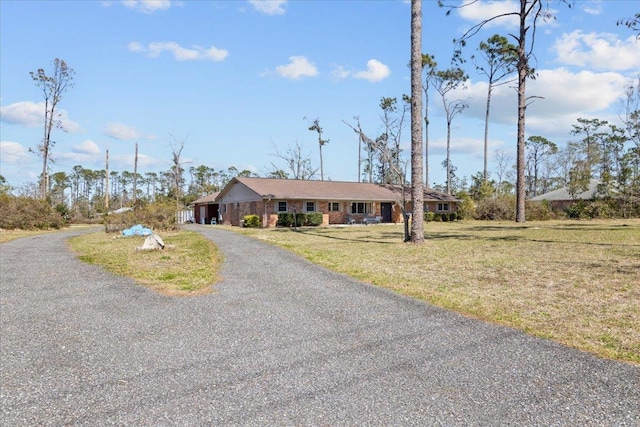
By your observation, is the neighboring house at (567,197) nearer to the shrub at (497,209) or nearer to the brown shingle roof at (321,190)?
the shrub at (497,209)

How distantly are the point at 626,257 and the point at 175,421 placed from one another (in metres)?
11.4

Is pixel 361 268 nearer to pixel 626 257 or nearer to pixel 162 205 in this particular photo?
pixel 626 257

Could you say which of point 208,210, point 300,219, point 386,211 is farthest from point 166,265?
point 208,210

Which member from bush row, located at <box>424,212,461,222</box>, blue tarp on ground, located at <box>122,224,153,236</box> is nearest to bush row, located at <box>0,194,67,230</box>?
blue tarp on ground, located at <box>122,224,153,236</box>

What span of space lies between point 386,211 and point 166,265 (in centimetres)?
2779

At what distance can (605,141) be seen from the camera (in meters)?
55.8

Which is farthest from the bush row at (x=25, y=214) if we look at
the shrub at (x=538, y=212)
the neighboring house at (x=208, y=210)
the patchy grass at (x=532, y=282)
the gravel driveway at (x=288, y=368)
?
the shrub at (x=538, y=212)

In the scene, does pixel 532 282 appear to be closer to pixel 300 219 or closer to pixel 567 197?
pixel 300 219

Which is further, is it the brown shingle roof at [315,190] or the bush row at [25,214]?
the brown shingle roof at [315,190]

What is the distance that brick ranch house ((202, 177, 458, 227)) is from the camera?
2933 cm

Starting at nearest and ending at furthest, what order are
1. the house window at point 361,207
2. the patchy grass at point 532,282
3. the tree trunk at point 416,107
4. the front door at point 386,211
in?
the patchy grass at point 532,282, the tree trunk at point 416,107, the house window at point 361,207, the front door at point 386,211

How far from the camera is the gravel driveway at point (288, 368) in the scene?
283 cm

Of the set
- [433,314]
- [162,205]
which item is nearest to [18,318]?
[433,314]

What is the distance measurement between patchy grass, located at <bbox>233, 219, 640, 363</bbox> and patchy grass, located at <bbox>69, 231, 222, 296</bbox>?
2851 mm
